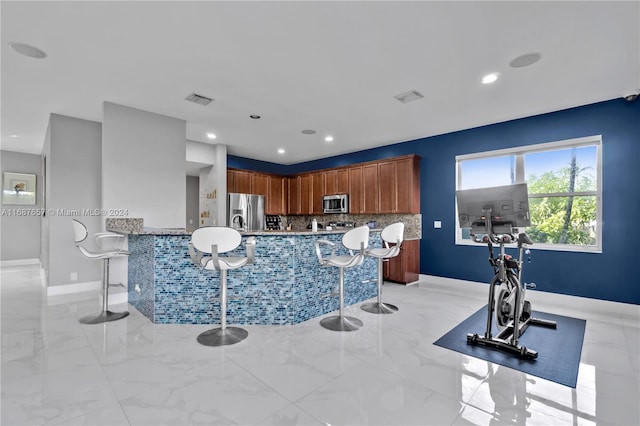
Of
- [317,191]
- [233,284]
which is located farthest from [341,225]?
[233,284]

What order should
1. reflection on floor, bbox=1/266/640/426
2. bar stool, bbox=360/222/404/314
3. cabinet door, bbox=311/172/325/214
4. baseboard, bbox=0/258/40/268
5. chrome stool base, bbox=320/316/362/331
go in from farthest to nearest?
1. cabinet door, bbox=311/172/325/214
2. baseboard, bbox=0/258/40/268
3. bar stool, bbox=360/222/404/314
4. chrome stool base, bbox=320/316/362/331
5. reflection on floor, bbox=1/266/640/426

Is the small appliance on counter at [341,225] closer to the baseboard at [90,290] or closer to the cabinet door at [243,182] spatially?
the cabinet door at [243,182]

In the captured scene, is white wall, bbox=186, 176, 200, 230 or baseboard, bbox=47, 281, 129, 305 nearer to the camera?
baseboard, bbox=47, 281, 129, 305

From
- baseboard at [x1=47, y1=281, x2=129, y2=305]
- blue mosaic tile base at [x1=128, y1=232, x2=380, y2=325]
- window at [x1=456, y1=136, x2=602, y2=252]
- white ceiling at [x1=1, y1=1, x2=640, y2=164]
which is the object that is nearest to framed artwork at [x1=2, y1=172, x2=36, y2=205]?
white ceiling at [x1=1, y1=1, x2=640, y2=164]

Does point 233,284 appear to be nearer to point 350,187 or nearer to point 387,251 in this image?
point 387,251

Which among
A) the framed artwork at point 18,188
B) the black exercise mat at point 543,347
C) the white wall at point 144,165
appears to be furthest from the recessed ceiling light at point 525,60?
the framed artwork at point 18,188

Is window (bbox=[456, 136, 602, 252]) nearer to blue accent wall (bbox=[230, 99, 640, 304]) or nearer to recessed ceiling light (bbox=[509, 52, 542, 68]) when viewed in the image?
blue accent wall (bbox=[230, 99, 640, 304])

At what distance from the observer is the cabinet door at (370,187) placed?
242 inches

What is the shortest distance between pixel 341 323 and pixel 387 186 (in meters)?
3.37

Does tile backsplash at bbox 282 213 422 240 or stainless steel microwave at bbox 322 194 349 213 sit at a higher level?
stainless steel microwave at bbox 322 194 349 213

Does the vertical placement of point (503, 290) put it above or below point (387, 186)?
below

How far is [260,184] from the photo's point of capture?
7500mm

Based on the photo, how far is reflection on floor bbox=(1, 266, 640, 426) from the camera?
178 cm

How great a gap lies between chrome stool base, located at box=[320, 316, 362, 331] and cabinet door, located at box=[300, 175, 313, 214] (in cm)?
433
